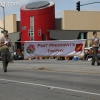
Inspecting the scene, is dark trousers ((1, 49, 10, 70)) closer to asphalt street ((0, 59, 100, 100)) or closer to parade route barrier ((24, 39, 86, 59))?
asphalt street ((0, 59, 100, 100))

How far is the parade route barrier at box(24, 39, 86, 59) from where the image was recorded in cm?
2267

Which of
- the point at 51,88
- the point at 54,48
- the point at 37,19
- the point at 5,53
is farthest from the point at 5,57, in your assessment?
the point at 37,19

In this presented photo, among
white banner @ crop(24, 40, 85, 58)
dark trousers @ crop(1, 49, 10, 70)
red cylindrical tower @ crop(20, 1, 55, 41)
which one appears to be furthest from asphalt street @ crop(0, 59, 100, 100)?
red cylindrical tower @ crop(20, 1, 55, 41)

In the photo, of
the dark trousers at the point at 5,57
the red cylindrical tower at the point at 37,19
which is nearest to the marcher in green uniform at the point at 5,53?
the dark trousers at the point at 5,57

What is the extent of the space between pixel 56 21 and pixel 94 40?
182 feet

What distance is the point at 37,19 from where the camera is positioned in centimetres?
6353

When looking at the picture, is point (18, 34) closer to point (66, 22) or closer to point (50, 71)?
point (66, 22)

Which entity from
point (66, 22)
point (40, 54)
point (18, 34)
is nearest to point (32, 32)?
point (18, 34)

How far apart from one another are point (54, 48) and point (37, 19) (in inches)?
1621

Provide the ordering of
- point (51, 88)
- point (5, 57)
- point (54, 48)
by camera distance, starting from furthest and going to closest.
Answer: point (54, 48) < point (5, 57) < point (51, 88)

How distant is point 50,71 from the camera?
1469 cm

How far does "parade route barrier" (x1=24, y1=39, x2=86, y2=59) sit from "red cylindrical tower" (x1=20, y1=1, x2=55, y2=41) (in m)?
39.7

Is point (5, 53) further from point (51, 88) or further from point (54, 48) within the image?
point (54, 48)

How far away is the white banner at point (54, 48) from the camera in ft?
74.3
